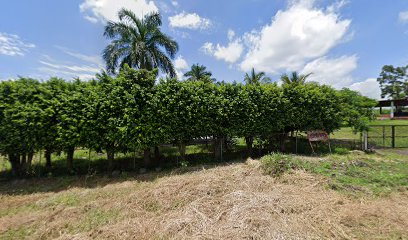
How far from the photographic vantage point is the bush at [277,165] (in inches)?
256

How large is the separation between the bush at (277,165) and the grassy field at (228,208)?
13cm

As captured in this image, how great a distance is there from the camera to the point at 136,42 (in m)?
14.5

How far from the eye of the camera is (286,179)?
604 cm

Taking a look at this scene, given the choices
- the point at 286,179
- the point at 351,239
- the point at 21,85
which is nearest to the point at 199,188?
the point at 286,179

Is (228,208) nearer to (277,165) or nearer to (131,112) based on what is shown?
(277,165)

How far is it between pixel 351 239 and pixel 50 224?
5792 millimetres

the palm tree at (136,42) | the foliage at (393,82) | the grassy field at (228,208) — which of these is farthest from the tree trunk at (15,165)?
the foliage at (393,82)

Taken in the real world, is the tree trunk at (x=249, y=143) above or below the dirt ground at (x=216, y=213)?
above

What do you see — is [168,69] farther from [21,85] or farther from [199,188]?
[199,188]

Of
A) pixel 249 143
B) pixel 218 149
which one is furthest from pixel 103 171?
pixel 249 143

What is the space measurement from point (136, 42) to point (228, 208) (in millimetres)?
13618

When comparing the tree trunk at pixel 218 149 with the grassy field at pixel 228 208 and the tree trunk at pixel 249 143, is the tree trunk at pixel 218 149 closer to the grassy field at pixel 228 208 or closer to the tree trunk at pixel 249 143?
the tree trunk at pixel 249 143

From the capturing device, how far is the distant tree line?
7.09m

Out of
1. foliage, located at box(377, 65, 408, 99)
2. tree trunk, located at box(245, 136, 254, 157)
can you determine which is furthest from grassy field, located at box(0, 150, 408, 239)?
foliage, located at box(377, 65, 408, 99)
